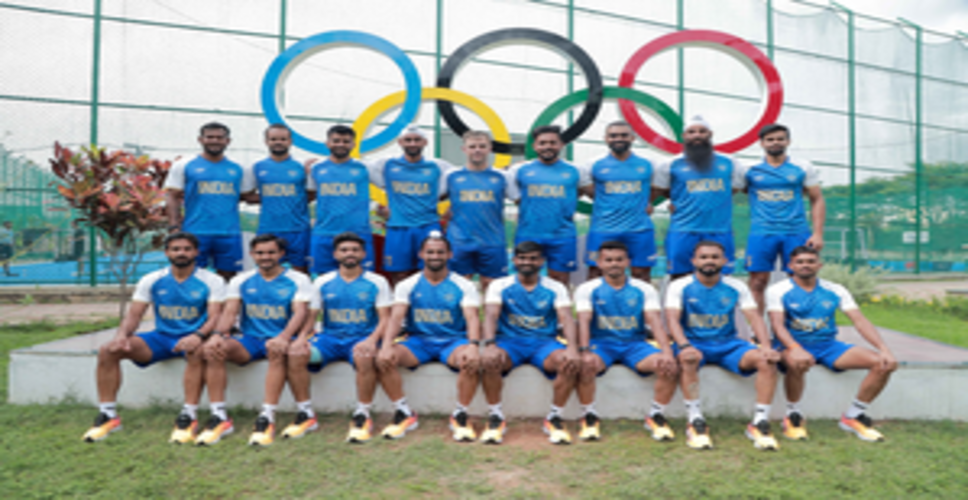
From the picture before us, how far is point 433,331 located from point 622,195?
1.92 metres

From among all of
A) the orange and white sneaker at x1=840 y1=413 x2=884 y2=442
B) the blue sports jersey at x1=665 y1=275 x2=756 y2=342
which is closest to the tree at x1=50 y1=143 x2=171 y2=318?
the blue sports jersey at x1=665 y1=275 x2=756 y2=342

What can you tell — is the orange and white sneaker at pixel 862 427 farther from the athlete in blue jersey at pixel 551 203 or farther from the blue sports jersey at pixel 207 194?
the blue sports jersey at pixel 207 194

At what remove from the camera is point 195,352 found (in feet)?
11.7

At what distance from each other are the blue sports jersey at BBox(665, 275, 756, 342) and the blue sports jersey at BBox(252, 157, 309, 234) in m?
3.12

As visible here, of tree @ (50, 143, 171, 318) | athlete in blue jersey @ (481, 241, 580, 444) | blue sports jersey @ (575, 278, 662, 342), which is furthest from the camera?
tree @ (50, 143, 171, 318)

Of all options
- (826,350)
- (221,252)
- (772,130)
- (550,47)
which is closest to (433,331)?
(221,252)

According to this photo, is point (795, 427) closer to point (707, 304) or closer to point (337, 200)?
point (707, 304)

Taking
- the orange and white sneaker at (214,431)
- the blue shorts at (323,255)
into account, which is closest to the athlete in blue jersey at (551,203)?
the blue shorts at (323,255)

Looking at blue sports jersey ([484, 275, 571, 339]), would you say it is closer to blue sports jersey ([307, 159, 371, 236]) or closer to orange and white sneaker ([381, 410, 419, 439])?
orange and white sneaker ([381, 410, 419, 439])

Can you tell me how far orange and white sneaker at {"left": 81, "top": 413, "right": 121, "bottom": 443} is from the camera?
11.3 feet

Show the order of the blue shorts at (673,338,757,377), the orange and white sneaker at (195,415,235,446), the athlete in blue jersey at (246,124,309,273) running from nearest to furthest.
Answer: the orange and white sneaker at (195,415,235,446), the blue shorts at (673,338,757,377), the athlete in blue jersey at (246,124,309,273)

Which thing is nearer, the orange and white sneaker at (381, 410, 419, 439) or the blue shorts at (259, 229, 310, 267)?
the orange and white sneaker at (381, 410, 419, 439)

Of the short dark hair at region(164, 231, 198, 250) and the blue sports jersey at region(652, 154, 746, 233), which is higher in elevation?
the blue sports jersey at region(652, 154, 746, 233)

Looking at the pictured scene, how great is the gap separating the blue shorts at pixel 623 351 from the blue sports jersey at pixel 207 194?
3157mm
